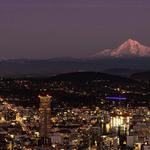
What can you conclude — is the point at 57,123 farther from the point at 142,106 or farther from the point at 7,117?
the point at 142,106

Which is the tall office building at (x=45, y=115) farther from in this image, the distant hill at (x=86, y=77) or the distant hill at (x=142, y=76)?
the distant hill at (x=142, y=76)

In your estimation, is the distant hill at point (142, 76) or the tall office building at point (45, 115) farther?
the distant hill at point (142, 76)

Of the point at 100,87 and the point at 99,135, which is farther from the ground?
the point at 100,87

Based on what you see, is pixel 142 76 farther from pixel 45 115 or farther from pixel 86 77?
Result: pixel 45 115

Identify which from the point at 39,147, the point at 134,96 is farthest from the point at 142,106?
the point at 39,147

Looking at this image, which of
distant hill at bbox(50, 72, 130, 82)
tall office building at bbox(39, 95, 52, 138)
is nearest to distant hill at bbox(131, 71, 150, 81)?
distant hill at bbox(50, 72, 130, 82)

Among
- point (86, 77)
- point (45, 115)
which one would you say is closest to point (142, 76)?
point (86, 77)

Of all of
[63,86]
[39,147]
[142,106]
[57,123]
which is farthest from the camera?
[63,86]

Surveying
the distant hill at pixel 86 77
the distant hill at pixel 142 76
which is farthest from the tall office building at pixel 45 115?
the distant hill at pixel 142 76

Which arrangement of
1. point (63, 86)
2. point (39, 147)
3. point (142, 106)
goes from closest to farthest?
point (39, 147)
point (142, 106)
point (63, 86)
